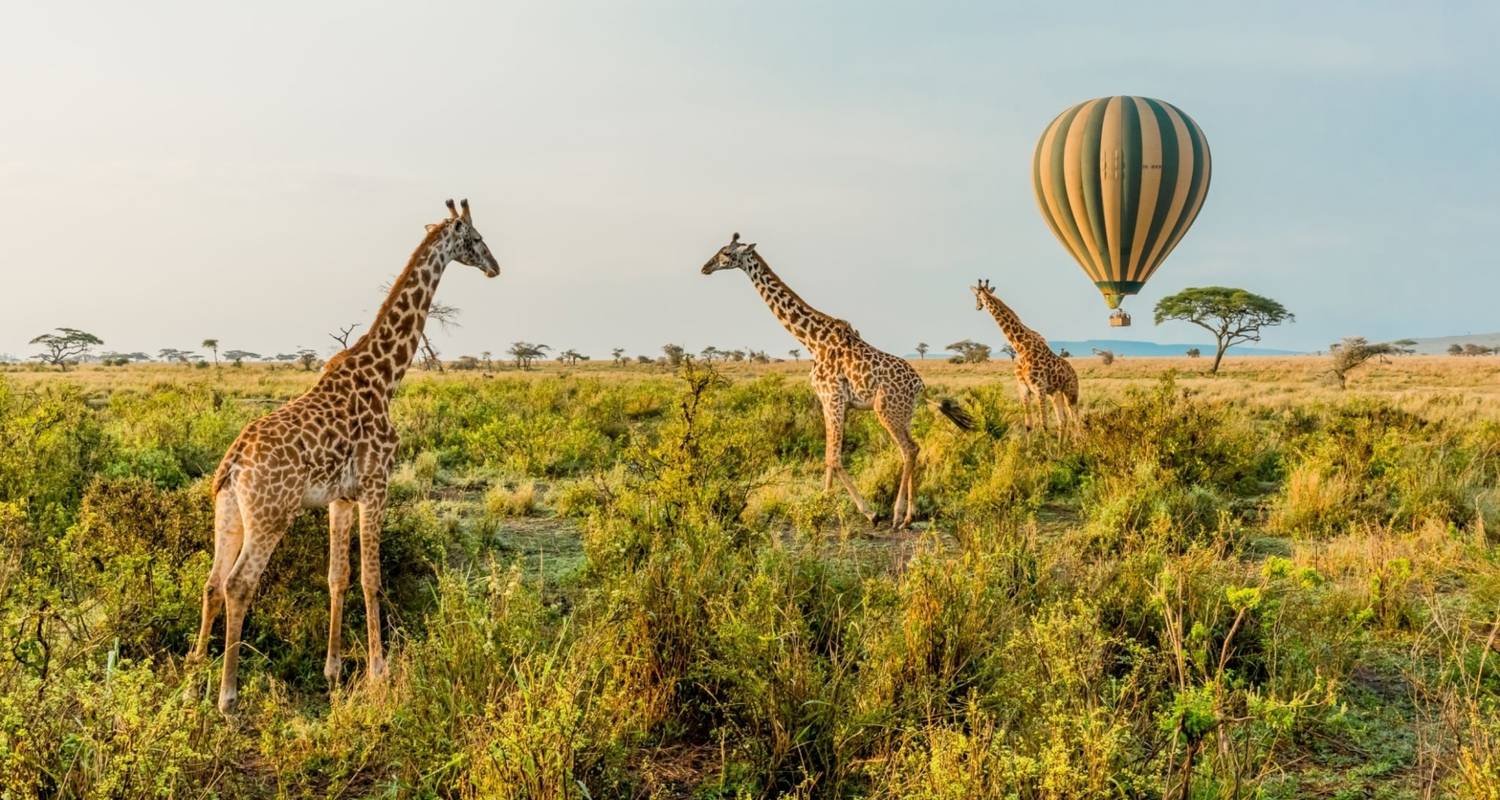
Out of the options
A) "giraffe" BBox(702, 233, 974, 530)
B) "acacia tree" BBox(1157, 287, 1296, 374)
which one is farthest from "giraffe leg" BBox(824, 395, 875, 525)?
"acacia tree" BBox(1157, 287, 1296, 374)

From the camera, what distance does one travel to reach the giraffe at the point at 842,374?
349 inches

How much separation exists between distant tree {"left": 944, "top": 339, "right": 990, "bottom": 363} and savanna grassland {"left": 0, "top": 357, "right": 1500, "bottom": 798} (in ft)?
185

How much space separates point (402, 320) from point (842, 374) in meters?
4.77

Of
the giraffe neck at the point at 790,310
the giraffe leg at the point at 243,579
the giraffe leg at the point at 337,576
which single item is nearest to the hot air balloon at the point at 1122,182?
the giraffe neck at the point at 790,310

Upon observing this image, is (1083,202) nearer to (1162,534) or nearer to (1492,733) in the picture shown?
(1162,534)

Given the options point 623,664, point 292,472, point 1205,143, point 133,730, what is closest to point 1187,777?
point 623,664

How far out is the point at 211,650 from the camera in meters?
4.93

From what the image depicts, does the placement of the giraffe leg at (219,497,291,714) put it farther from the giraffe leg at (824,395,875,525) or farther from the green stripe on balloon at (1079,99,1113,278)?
the green stripe on balloon at (1079,99,1113,278)

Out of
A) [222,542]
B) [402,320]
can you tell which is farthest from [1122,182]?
[222,542]

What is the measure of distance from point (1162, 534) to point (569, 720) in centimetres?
447

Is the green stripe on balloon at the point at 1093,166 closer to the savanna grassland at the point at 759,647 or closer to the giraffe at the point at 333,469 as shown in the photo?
the savanna grassland at the point at 759,647

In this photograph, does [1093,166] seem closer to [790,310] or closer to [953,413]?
[953,413]

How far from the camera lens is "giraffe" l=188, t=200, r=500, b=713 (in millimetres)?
4289

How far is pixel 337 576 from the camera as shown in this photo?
4.68m
